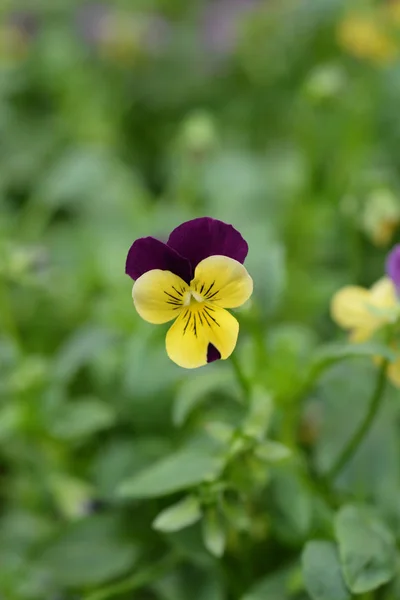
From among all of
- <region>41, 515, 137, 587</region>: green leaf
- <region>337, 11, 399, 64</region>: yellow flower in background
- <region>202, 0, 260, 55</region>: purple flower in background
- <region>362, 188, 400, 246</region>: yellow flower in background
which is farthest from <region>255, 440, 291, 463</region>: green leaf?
<region>202, 0, 260, 55</region>: purple flower in background

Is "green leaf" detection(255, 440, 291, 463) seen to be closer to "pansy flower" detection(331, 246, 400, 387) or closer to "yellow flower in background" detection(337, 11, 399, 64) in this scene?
"pansy flower" detection(331, 246, 400, 387)

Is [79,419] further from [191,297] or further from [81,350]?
[191,297]

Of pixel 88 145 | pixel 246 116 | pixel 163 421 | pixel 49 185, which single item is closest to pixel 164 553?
pixel 163 421

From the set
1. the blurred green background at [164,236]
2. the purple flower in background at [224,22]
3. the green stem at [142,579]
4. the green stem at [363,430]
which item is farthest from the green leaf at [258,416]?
Answer: the purple flower in background at [224,22]

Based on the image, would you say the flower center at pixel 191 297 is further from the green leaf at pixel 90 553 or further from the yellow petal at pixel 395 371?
the green leaf at pixel 90 553

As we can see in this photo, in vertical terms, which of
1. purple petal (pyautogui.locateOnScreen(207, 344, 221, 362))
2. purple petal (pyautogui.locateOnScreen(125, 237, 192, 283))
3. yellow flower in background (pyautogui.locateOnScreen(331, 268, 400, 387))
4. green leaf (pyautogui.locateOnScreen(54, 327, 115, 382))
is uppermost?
green leaf (pyautogui.locateOnScreen(54, 327, 115, 382))

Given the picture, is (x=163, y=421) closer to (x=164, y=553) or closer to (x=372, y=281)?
(x=164, y=553)
